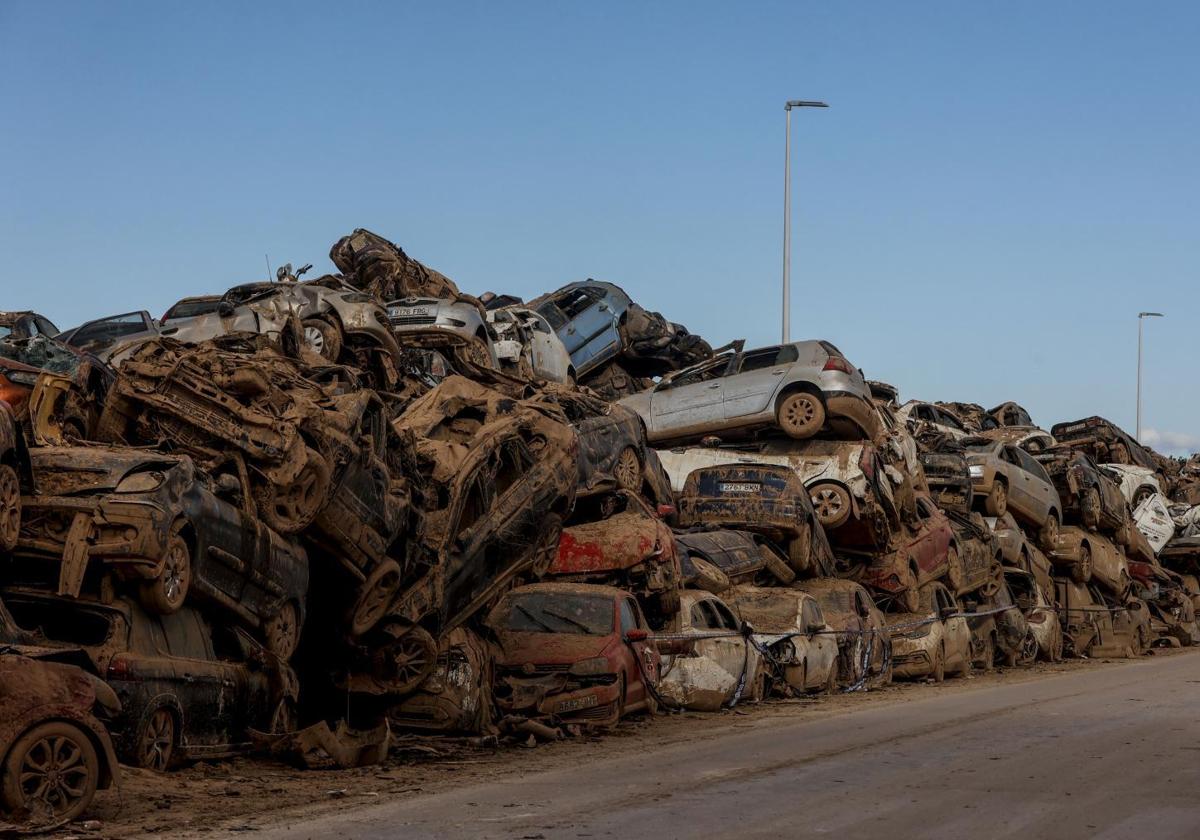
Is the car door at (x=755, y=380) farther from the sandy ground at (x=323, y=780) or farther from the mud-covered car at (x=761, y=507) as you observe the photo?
the sandy ground at (x=323, y=780)

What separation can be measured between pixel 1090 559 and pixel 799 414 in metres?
11.8

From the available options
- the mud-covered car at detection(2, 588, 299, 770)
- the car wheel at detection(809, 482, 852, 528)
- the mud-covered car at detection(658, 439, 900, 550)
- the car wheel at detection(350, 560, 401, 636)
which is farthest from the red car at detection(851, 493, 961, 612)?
the mud-covered car at detection(2, 588, 299, 770)

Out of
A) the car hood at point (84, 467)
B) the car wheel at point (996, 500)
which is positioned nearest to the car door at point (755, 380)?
the car wheel at point (996, 500)

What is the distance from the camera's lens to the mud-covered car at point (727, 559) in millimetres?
19125

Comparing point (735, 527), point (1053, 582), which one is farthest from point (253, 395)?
point (1053, 582)

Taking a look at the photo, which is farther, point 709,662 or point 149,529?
point 709,662

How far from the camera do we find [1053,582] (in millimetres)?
32562

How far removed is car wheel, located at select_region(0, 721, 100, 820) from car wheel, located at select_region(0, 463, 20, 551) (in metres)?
1.95

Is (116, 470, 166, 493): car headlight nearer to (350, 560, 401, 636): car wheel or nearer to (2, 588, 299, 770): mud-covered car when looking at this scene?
(2, 588, 299, 770): mud-covered car

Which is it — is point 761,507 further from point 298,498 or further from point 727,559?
point 298,498

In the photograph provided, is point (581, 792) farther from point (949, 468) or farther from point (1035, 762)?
point (949, 468)

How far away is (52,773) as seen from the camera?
8.44m

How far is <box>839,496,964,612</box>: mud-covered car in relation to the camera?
24.0 m

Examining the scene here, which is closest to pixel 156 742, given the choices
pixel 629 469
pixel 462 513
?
pixel 462 513
